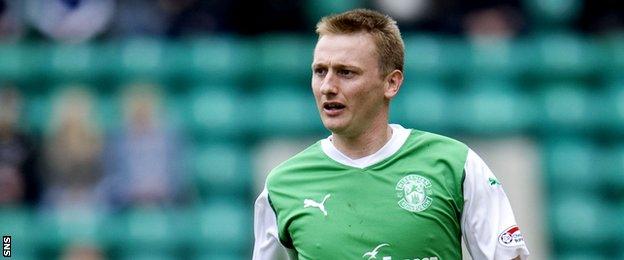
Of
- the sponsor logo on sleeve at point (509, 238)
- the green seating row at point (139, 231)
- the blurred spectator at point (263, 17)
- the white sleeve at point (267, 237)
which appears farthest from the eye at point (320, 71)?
the blurred spectator at point (263, 17)

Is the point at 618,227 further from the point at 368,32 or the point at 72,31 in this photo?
the point at 368,32

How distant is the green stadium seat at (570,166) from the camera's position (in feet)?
36.0

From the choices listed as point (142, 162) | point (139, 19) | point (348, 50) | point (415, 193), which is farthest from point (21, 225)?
point (415, 193)

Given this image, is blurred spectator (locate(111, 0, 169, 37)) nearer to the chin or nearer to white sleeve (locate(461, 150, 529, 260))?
the chin

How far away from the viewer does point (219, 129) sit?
11.3 meters

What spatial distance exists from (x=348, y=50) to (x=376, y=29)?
14 cm

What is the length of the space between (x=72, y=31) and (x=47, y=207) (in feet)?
5.25

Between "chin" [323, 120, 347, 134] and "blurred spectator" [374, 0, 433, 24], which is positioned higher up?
"blurred spectator" [374, 0, 433, 24]

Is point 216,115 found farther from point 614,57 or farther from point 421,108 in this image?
point 614,57

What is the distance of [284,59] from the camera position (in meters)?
11.4

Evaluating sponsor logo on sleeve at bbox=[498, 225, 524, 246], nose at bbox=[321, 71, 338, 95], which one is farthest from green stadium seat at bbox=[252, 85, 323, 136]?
sponsor logo on sleeve at bbox=[498, 225, 524, 246]

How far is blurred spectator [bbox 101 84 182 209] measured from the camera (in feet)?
34.1

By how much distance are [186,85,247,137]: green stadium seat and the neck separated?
630 cm

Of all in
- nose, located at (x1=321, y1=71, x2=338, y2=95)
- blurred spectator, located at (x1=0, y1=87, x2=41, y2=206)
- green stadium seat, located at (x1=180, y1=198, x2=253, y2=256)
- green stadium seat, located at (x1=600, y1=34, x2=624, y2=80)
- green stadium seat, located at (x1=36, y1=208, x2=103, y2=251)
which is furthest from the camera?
green stadium seat, located at (x1=600, y1=34, x2=624, y2=80)
